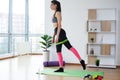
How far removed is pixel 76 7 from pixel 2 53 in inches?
143

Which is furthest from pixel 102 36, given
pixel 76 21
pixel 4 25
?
pixel 4 25

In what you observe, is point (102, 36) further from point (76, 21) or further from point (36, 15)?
point (36, 15)

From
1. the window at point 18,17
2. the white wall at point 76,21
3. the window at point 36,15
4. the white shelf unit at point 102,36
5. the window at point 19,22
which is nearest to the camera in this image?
the white shelf unit at point 102,36

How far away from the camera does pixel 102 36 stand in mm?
7016

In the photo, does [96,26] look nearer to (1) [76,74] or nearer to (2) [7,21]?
(1) [76,74]

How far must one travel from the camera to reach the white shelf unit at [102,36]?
22.5 feet

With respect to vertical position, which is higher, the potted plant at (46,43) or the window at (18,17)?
the window at (18,17)

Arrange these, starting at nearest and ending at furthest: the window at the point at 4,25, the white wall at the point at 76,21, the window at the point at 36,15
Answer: the white wall at the point at 76,21
the window at the point at 4,25
the window at the point at 36,15

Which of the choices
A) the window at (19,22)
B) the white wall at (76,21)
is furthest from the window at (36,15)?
the white wall at (76,21)

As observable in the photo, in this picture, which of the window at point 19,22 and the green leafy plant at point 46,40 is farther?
the window at point 19,22

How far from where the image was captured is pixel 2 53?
8.69 meters

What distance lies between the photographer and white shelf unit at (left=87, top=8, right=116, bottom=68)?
6.84 meters

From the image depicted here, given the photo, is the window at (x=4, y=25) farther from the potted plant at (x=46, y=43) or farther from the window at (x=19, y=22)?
the potted plant at (x=46, y=43)

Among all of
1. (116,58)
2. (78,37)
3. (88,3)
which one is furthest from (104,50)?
(88,3)
